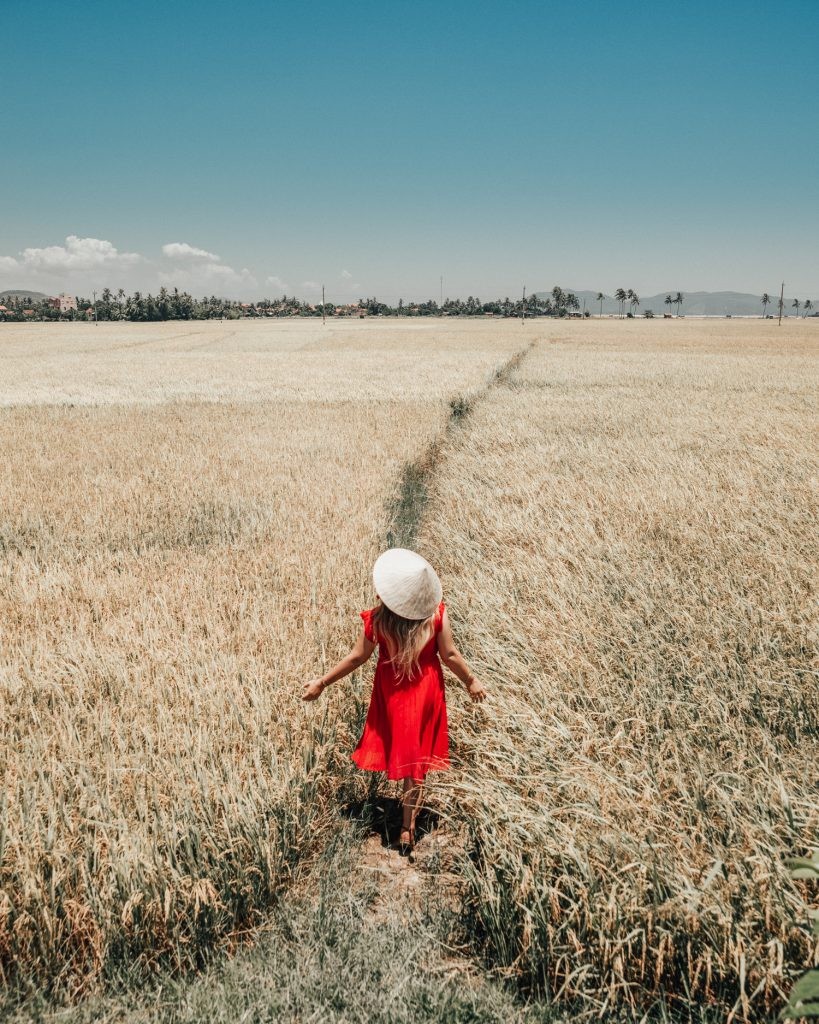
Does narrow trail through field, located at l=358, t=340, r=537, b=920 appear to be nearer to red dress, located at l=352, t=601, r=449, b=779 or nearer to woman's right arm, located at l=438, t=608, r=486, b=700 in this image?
red dress, located at l=352, t=601, r=449, b=779

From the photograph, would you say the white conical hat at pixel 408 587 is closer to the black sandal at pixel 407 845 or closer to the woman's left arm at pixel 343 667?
the woman's left arm at pixel 343 667

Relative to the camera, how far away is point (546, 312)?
582ft

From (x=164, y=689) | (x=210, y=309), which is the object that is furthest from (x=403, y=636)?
(x=210, y=309)

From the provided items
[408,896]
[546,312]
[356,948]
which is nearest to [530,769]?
[408,896]

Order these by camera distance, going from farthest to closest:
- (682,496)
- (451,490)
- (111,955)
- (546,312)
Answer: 1. (546,312)
2. (451,490)
3. (682,496)
4. (111,955)

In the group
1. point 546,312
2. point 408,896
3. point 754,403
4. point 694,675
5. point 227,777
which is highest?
point 546,312

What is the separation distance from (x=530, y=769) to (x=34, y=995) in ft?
6.14

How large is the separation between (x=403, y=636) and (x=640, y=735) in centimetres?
117

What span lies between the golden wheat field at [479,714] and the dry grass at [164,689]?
2 cm

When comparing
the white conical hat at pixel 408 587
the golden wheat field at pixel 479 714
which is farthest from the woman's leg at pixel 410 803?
the white conical hat at pixel 408 587

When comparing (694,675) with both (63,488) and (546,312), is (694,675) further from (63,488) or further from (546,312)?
(546,312)

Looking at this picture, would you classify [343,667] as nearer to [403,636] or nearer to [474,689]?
[403,636]

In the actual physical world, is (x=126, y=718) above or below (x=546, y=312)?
below

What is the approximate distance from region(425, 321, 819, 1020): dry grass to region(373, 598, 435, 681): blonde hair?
0.54m
